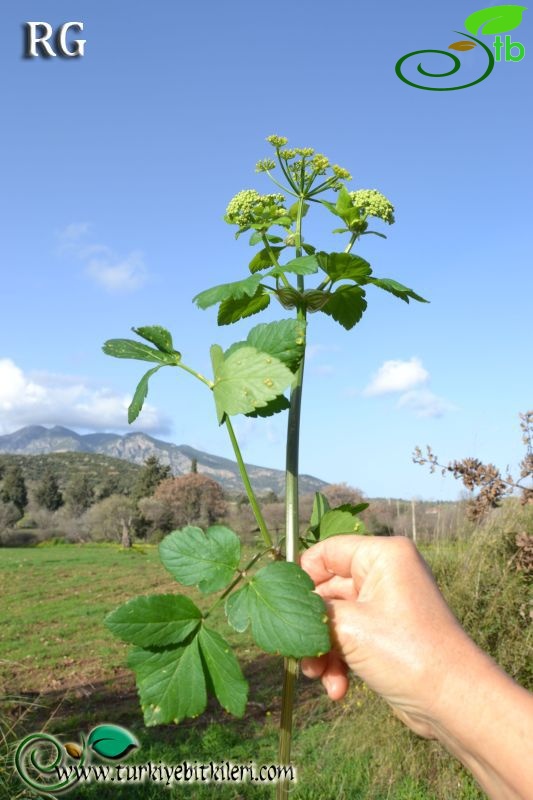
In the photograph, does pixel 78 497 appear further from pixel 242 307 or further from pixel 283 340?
pixel 283 340

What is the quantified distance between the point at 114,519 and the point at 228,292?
2689 cm

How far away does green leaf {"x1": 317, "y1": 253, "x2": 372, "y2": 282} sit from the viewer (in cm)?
116

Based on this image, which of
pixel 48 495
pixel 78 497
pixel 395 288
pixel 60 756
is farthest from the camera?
pixel 78 497

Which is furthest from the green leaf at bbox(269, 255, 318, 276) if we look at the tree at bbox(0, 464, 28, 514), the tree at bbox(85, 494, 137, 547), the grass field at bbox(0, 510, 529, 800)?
the tree at bbox(0, 464, 28, 514)

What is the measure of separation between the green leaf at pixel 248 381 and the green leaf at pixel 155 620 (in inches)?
11.9

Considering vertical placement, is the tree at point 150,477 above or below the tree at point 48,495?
above

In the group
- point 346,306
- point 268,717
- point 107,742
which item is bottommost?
point 268,717

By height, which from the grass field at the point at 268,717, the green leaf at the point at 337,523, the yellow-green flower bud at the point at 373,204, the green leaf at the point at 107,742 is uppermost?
the yellow-green flower bud at the point at 373,204

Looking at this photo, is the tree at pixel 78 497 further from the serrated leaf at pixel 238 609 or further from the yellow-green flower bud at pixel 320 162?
the serrated leaf at pixel 238 609

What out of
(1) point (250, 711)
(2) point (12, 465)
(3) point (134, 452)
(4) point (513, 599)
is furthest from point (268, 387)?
(3) point (134, 452)

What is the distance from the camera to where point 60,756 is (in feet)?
12.5

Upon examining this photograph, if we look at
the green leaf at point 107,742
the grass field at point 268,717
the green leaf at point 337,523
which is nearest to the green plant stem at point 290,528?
the green leaf at point 337,523

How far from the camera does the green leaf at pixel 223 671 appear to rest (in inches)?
39.9

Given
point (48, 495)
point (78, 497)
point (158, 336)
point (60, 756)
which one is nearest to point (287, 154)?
point (158, 336)
